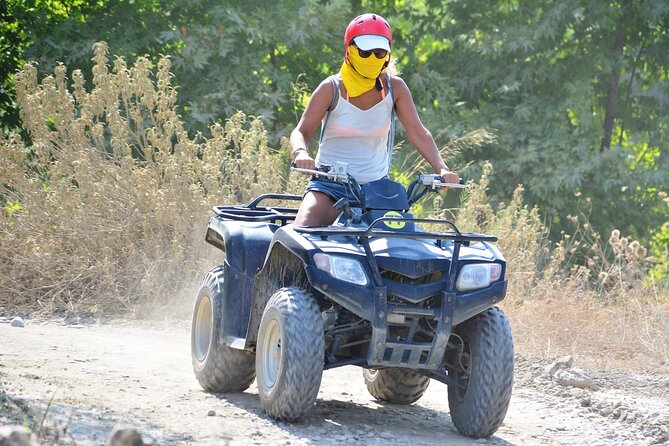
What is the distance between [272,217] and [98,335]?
3.12 metres

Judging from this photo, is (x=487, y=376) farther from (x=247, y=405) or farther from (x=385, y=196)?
(x=247, y=405)

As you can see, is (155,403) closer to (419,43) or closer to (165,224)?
(165,224)

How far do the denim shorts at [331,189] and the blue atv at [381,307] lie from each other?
7cm

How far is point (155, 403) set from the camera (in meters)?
6.42

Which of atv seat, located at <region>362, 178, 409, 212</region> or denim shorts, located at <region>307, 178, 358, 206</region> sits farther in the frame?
denim shorts, located at <region>307, 178, 358, 206</region>

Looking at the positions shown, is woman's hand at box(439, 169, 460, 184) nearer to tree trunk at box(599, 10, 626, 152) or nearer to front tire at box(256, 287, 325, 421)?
front tire at box(256, 287, 325, 421)

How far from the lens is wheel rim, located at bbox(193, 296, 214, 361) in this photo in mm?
7383

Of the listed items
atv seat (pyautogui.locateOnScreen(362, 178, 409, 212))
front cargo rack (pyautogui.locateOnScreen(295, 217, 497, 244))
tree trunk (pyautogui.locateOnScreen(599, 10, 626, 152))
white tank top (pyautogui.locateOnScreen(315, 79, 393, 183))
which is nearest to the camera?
front cargo rack (pyautogui.locateOnScreen(295, 217, 497, 244))

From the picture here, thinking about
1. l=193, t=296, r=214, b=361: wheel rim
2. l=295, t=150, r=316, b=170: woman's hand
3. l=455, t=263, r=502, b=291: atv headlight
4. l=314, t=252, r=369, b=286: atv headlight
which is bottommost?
l=193, t=296, r=214, b=361: wheel rim

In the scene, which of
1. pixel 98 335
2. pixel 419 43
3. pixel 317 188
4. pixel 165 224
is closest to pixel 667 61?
pixel 419 43

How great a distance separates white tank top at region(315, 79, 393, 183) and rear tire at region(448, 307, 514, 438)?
1112mm

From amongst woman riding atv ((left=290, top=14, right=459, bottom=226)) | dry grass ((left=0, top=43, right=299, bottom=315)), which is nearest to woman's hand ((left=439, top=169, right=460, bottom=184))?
woman riding atv ((left=290, top=14, right=459, bottom=226))

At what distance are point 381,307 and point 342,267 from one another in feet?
0.91

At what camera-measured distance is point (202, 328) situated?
293 inches
